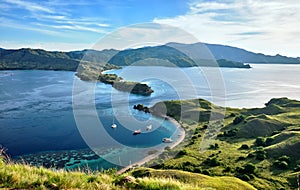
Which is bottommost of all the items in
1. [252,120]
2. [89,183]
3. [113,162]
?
[113,162]

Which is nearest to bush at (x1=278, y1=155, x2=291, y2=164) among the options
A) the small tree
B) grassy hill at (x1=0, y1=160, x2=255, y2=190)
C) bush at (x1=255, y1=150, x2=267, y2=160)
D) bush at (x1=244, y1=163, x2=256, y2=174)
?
bush at (x1=255, y1=150, x2=267, y2=160)

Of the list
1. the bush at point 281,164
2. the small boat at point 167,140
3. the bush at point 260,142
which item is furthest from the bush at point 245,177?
the small boat at point 167,140

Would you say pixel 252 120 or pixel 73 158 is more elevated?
pixel 252 120

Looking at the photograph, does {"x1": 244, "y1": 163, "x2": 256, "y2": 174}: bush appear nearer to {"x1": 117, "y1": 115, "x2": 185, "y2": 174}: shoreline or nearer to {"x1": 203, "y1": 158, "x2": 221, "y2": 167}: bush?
{"x1": 203, "y1": 158, "x2": 221, "y2": 167}: bush

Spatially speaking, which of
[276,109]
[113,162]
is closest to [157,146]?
[113,162]

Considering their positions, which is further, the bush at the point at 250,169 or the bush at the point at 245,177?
the bush at the point at 250,169

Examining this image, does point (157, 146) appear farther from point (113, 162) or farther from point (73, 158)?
point (73, 158)

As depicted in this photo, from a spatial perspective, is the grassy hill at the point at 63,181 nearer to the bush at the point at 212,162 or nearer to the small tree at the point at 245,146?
the bush at the point at 212,162

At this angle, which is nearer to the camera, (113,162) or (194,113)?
(113,162)

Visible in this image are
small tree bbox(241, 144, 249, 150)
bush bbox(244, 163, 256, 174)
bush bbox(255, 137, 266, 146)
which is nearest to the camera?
bush bbox(244, 163, 256, 174)

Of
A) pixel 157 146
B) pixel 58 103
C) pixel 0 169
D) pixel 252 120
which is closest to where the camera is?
pixel 0 169

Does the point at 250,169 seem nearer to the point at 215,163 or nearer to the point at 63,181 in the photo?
the point at 215,163
